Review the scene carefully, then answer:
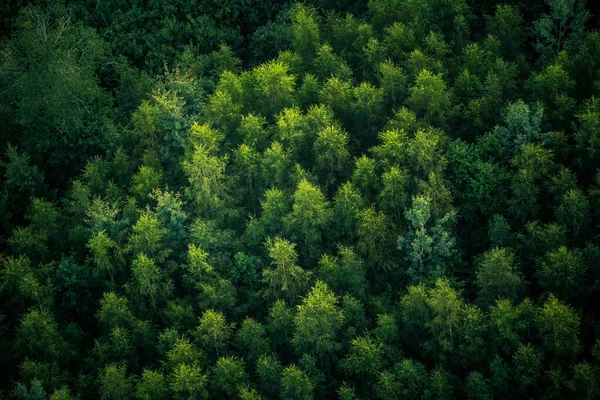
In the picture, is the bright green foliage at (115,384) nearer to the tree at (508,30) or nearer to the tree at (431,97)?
the tree at (431,97)

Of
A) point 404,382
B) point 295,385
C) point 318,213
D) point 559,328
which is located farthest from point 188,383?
point 559,328

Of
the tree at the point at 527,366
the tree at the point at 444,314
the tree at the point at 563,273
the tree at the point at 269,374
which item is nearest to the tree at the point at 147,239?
the tree at the point at 269,374

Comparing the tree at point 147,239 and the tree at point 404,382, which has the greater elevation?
the tree at point 147,239

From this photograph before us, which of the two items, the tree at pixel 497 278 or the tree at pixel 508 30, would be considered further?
the tree at pixel 508 30

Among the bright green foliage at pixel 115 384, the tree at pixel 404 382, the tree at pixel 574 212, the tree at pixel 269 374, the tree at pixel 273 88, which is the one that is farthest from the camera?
the tree at pixel 273 88

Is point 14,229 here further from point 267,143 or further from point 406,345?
point 406,345

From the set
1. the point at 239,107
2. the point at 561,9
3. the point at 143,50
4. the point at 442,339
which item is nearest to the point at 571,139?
the point at 561,9

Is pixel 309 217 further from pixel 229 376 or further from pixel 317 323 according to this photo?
pixel 229 376
